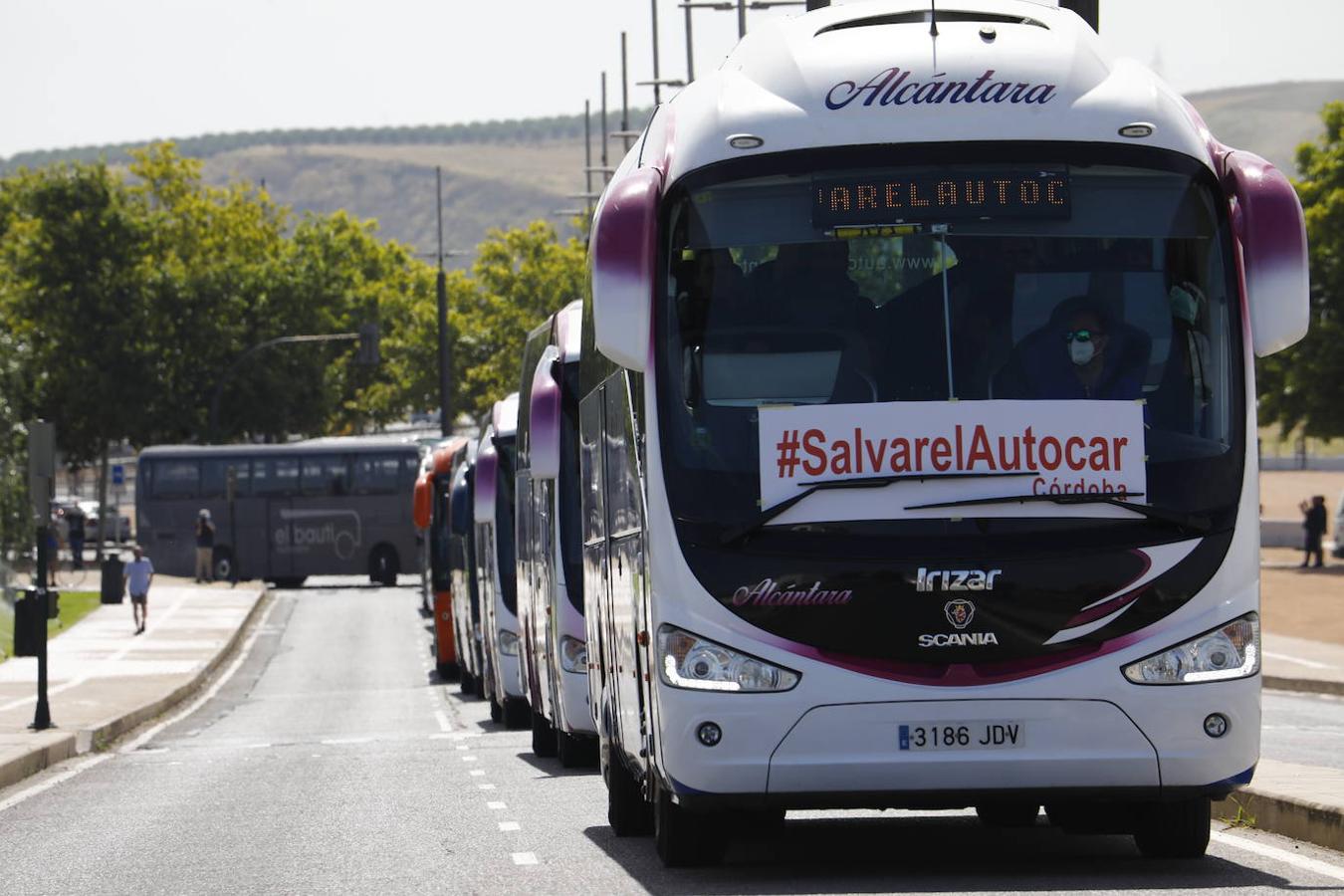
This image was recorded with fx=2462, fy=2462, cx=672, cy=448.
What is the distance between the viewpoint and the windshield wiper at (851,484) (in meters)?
9.26

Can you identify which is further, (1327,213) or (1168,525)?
(1327,213)

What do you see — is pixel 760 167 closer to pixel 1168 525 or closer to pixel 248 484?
pixel 1168 525

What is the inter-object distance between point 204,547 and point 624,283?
52546 mm

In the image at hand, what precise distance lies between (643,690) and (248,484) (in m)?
56.2

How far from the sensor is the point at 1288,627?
38844 mm

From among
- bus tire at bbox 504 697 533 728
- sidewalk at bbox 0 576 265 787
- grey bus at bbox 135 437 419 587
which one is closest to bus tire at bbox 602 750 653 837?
sidewalk at bbox 0 576 265 787

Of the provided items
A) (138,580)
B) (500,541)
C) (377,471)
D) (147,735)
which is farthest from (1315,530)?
(500,541)

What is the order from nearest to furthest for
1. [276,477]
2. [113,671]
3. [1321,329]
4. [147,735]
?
[147,735] → [113,671] → [1321,329] → [276,477]

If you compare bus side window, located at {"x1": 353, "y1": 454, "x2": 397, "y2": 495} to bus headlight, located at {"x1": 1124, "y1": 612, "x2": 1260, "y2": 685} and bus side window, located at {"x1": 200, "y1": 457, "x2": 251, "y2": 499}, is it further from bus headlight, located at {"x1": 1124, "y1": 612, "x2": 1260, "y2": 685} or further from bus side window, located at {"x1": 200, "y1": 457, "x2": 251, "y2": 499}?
bus headlight, located at {"x1": 1124, "y1": 612, "x2": 1260, "y2": 685}

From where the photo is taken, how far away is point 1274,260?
9.23 m

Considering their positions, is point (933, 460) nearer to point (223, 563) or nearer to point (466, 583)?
point (466, 583)

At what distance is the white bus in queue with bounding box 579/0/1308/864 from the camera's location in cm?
921

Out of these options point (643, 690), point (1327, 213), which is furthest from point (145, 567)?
point (643, 690)

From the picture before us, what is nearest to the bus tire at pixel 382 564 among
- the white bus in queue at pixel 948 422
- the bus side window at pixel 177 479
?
the bus side window at pixel 177 479
